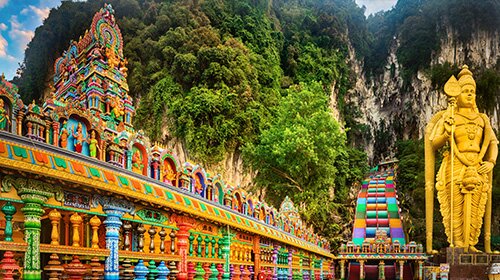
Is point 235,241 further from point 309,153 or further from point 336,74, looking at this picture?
point 336,74

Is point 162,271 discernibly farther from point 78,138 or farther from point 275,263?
point 275,263

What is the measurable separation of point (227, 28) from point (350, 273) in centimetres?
1438

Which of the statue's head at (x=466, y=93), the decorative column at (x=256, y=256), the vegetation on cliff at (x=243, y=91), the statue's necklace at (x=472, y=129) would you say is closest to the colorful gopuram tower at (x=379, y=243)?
the vegetation on cliff at (x=243, y=91)

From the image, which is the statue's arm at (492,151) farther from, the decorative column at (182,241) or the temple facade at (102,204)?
the decorative column at (182,241)

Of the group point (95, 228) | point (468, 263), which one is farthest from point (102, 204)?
point (468, 263)

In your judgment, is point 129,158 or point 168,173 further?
point 168,173

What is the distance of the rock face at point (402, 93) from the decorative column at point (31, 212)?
3080 cm

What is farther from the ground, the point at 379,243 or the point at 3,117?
the point at 3,117

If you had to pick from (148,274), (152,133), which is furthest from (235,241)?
(152,133)

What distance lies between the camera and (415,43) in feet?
125

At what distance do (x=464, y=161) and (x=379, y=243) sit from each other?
5044mm

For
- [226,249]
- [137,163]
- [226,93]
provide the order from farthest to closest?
[226,93] < [226,249] < [137,163]

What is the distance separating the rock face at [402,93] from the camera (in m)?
35.5

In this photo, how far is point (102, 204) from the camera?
3.54 metres
